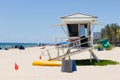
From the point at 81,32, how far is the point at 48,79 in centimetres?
1337

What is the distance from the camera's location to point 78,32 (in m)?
30.3

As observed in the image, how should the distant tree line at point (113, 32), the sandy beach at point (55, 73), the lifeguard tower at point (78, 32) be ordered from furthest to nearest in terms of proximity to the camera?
the distant tree line at point (113, 32), the lifeguard tower at point (78, 32), the sandy beach at point (55, 73)

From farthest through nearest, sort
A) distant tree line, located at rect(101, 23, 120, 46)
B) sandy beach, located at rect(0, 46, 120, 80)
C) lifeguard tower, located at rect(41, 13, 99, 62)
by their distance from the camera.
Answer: distant tree line, located at rect(101, 23, 120, 46)
lifeguard tower, located at rect(41, 13, 99, 62)
sandy beach, located at rect(0, 46, 120, 80)

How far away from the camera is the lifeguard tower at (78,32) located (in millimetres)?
29328

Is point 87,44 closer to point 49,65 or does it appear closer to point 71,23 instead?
point 71,23

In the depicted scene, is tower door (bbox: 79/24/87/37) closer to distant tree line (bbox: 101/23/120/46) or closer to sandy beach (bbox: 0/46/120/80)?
sandy beach (bbox: 0/46/120/80)

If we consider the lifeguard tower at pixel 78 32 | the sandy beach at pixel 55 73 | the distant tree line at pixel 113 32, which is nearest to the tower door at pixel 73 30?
the lifeguard tower at pixel 78 32

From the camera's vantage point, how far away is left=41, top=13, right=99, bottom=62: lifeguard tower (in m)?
29.3

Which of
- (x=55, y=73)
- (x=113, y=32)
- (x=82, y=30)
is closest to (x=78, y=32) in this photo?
(x=82, y=30)

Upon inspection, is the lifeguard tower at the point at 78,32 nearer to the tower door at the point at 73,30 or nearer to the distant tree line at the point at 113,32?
the tower door at the point at 73,30

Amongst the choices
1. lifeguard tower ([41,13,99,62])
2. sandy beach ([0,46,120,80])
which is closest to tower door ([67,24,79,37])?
lifeguard tower ([41,13,99,62])

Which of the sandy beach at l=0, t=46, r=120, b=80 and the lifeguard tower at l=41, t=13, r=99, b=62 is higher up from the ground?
the lifeguard tower at l=41, t=13, r=99, b=62

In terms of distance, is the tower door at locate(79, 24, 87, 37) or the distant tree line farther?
the distant tree line

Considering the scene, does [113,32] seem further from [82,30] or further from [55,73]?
[55,73]
